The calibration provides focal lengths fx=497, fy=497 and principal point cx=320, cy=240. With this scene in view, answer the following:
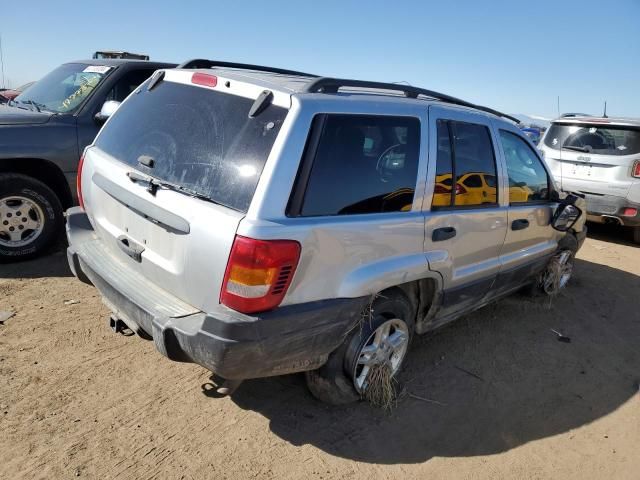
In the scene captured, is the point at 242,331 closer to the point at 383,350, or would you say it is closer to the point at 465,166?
the point at 383,350

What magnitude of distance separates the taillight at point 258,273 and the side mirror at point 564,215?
309cm

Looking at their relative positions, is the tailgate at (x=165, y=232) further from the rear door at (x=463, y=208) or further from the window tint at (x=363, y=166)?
the rear door at (x=463, y=208)

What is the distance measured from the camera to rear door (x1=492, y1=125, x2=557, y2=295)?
12.8ft

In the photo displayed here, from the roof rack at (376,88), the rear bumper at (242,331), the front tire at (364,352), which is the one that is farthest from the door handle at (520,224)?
the rear bumper at (242,331)

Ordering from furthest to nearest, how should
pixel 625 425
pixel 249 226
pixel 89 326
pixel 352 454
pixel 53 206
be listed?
pixel 53 206 < pixel 89 326 < pixel 625 425 < pixel 352 454 < pixel 249 226

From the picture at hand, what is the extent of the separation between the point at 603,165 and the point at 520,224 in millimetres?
4614

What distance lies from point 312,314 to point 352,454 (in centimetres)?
87

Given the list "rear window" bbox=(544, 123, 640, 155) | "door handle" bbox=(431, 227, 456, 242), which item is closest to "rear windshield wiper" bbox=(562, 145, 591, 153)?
"rear window" bbox=(544, 123, 640, 155)

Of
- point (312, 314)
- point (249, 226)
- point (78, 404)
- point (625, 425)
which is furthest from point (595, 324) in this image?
point (78, 404)

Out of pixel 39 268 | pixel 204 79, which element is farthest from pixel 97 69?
pixel 204 79

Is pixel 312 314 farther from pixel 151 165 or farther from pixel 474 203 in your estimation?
pixel 474 203

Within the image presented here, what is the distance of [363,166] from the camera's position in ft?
8.87

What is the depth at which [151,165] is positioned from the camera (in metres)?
2.80

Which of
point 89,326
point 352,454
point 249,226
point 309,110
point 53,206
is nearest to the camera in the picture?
→ point 249,226
